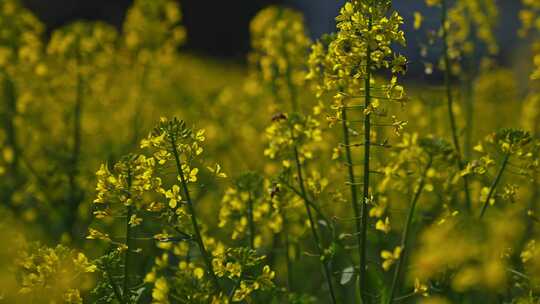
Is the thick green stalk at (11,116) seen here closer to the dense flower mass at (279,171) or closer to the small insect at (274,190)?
the dense flower mass at (279,171)

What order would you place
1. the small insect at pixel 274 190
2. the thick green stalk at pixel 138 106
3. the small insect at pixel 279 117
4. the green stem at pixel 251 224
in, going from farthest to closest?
1. the thick green stalk at pixel 138 106
2. the green stem at pixel 251 224
3. the small insect at pixel 279 117
4. the small insect at pixel 274 190

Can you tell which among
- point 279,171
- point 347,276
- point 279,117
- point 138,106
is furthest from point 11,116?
point 347,276

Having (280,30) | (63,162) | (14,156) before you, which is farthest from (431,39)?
(14,156)

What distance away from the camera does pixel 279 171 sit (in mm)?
3510

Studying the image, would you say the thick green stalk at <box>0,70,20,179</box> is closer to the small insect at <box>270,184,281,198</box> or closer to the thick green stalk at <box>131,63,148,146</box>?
the thick green stalk at <box>131,63,148,146</box>

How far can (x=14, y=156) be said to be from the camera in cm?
509

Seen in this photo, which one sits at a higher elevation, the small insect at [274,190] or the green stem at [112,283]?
the small insect at [274,190]

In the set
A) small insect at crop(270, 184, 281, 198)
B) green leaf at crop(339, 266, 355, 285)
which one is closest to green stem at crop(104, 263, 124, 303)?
small insect at crop(270, 184, 281, 198)

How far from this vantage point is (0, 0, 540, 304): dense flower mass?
2.58 m

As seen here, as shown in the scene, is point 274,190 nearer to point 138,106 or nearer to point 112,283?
point 112,283

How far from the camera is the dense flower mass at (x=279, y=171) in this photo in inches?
102

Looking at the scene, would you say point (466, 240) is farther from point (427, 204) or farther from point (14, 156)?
point (14, 156)

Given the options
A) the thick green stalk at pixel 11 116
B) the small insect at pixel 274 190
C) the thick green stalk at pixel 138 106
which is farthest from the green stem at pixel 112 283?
the thick green stalk at pixel 138 106

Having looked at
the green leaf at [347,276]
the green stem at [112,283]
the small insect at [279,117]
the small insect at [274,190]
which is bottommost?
the green leaf at [347,276]
